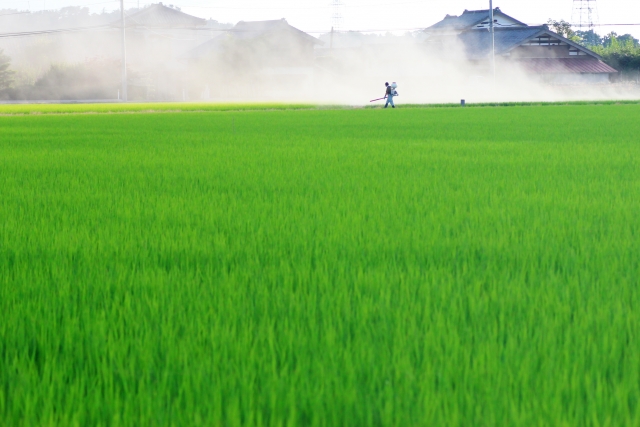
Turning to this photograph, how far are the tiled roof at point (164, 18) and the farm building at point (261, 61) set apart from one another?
9.34 meters

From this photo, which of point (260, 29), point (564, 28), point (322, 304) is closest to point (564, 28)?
point (564, 28)

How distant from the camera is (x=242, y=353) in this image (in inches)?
76.5

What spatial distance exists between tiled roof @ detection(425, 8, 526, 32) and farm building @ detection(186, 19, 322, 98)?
10632mm

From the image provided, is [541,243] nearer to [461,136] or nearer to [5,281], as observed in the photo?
[5,281]

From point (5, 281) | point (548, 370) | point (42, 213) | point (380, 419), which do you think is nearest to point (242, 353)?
point (380, 419)

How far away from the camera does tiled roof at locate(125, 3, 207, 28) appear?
232 feet

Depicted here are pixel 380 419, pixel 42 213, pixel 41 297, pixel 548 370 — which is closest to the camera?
pixel 380 419

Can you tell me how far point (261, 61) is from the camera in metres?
59.6

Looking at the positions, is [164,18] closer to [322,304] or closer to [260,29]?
[260,29]

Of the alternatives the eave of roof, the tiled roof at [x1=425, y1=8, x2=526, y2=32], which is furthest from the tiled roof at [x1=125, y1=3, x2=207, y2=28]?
the eave of roof

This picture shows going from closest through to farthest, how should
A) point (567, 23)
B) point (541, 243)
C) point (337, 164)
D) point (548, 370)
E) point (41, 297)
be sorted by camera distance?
point (548, 370)
point (41, 297)
point (541, 243)
point (337, 164)
point (567, 23)

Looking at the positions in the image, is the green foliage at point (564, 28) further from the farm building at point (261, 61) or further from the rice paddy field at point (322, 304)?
the rice paddy field at point (322, 304)

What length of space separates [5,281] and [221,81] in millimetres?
55995

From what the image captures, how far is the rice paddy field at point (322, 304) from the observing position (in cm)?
165
